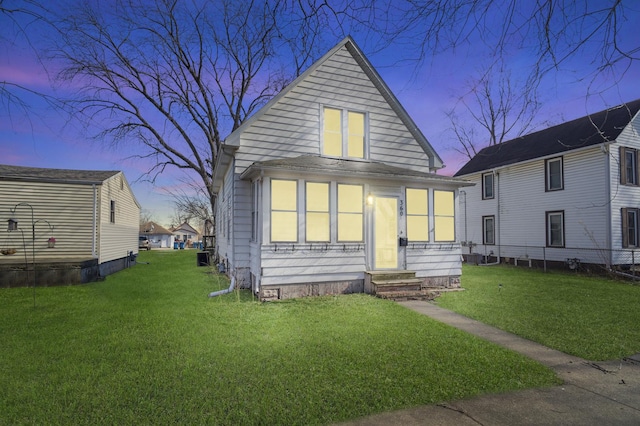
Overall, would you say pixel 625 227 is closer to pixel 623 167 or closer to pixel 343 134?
pixel 623 167

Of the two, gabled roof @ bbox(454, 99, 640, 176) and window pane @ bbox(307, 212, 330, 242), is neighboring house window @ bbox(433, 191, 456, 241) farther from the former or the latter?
gabled roof @ bbox(454, 99, 640, 176)

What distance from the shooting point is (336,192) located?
30.5 feet

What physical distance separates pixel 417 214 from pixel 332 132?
3.78 metres

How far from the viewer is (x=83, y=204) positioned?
13.4 meters

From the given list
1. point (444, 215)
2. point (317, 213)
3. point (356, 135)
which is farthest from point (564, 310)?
point (356, 135)

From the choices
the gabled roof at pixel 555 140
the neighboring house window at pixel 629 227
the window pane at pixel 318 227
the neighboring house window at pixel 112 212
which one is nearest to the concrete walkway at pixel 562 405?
the window pane at pixel 318 227

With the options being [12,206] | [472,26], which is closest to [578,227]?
[472,26]

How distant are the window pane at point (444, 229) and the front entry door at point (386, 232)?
5.00 feet

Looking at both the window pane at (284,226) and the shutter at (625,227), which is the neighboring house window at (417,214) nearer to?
the window pane at (284,226)

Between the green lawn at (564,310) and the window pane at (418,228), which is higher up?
the window pane at (418,228)

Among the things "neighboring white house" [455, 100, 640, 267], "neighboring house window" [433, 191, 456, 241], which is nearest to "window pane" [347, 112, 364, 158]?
"neighboring house window" [433, 191, 456, 241]

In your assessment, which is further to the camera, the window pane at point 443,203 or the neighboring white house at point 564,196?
the neighboring white house at point 564,196

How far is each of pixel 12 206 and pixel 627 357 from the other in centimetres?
1863

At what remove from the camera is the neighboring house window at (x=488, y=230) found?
1981 cm
